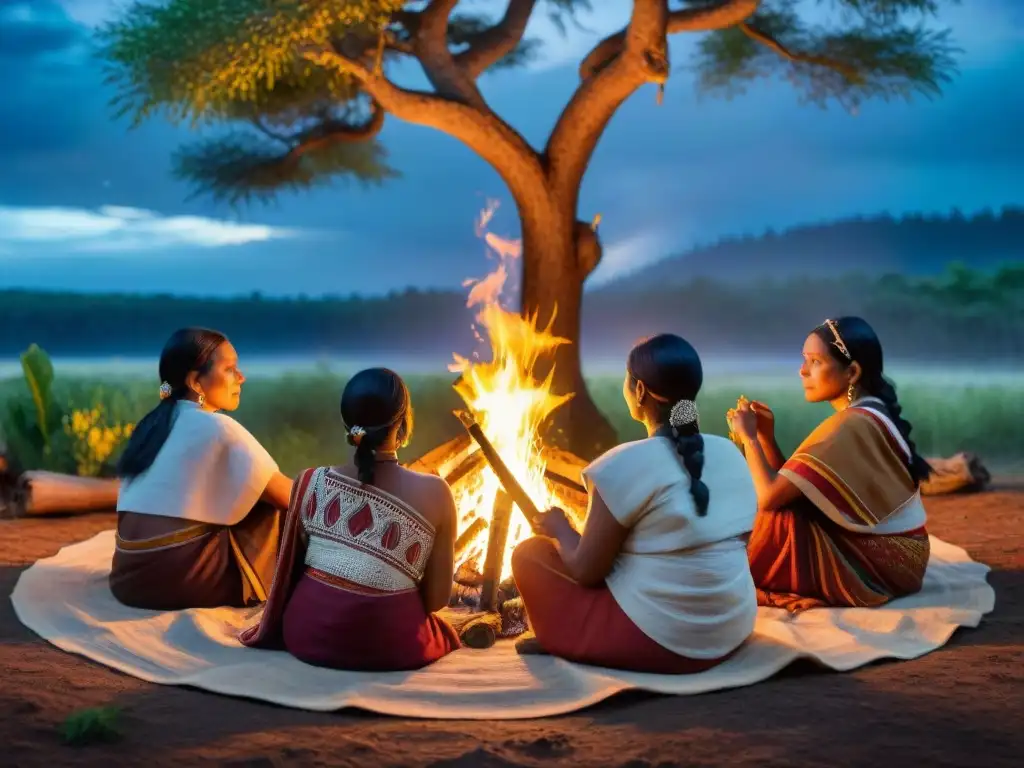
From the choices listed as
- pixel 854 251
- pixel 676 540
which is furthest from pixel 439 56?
pixel 854 251

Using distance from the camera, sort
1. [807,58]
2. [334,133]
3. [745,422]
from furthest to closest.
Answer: [334,133] < [807,58] < [745,422]

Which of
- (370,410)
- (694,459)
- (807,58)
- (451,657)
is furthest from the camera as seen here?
(807,58)

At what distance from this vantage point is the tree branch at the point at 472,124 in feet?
26.8

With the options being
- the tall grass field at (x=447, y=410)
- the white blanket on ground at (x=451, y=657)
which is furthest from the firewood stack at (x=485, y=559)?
the tall grass field at (x=447, y=410)

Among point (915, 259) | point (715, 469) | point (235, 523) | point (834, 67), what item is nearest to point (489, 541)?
point (235, 523)

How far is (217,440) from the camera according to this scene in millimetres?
4445

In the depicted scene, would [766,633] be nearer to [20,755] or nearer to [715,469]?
[715,469]

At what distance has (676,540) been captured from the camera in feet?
11.7

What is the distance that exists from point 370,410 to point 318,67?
680cm

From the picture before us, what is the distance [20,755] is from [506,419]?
9.04 ft

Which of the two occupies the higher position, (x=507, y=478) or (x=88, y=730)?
(x=507, y=478)

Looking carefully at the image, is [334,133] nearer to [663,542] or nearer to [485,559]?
[485,559]

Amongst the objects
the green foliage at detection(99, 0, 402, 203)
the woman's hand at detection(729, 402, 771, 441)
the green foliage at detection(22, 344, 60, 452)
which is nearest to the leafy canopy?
the green foliage at detection(99, 0, 402, 203)

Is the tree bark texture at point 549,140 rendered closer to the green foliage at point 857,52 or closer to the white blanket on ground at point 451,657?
the green foliage at point 857,52
